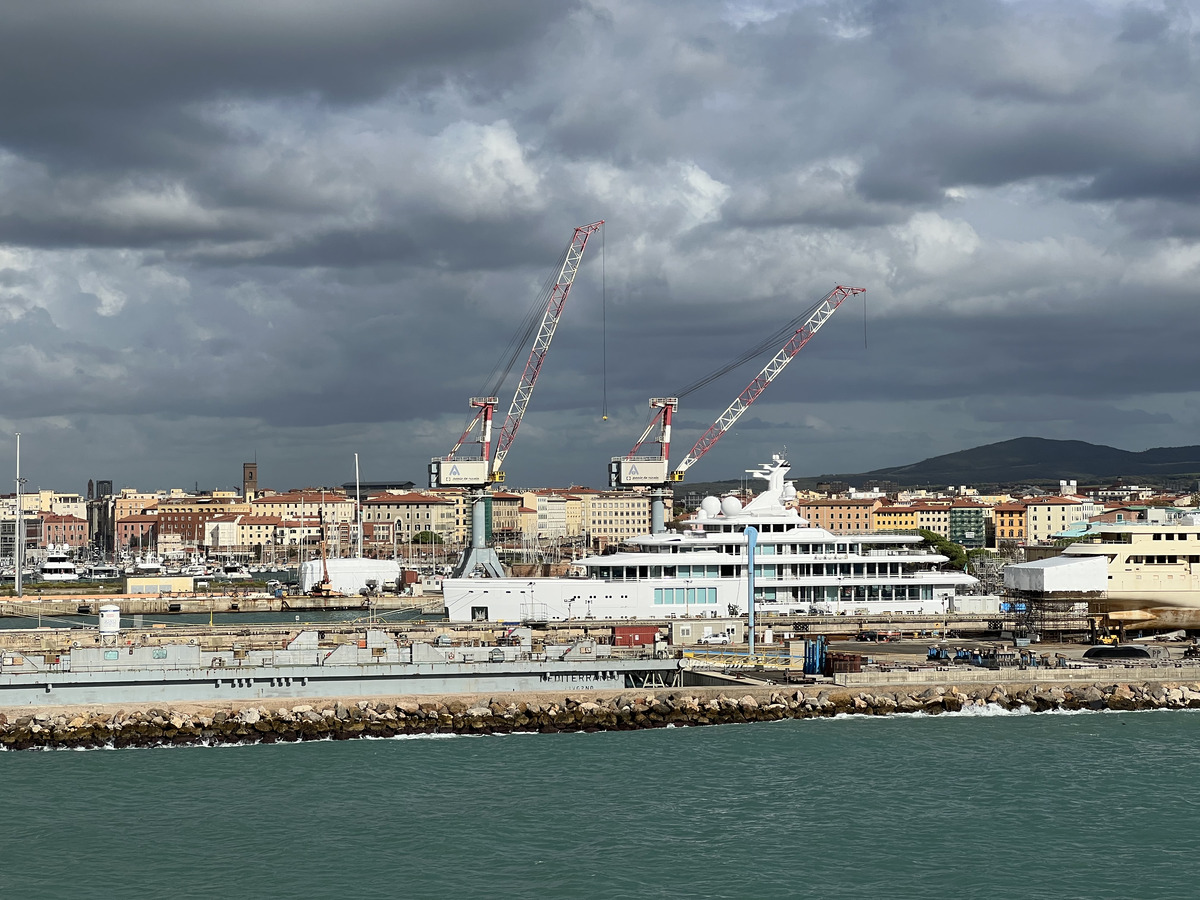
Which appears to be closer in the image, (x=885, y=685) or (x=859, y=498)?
(x=885, y=685)

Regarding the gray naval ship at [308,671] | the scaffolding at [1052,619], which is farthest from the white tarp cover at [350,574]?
the gray naval ship at [308,671]

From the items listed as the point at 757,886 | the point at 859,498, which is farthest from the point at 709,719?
the point at 859,498


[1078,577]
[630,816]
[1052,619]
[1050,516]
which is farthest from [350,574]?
[1050,516]

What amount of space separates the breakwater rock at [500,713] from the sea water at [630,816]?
781 mm

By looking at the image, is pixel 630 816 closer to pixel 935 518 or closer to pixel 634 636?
pixel 634 636

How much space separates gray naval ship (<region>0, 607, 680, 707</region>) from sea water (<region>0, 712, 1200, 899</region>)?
3014 millimetres

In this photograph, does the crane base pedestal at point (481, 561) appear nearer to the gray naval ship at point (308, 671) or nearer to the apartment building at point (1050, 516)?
the gray naval ship at point (308, 671)

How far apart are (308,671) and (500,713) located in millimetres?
5522

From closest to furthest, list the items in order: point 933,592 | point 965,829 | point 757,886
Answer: point 757,886 < point 965,829 < point 933,592

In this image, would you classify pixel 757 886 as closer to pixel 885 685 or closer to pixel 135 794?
pixel 135 794

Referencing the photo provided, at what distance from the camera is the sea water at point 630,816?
76.2 feet

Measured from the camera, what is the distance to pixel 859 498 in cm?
19112

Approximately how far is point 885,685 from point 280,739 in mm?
16517

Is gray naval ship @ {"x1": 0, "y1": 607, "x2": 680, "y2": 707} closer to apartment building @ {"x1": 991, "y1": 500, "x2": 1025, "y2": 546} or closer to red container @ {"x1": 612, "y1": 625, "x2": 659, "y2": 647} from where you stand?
red container @ {"x1": 612, "y1": 625, "x2": 659, "y2": 647}
